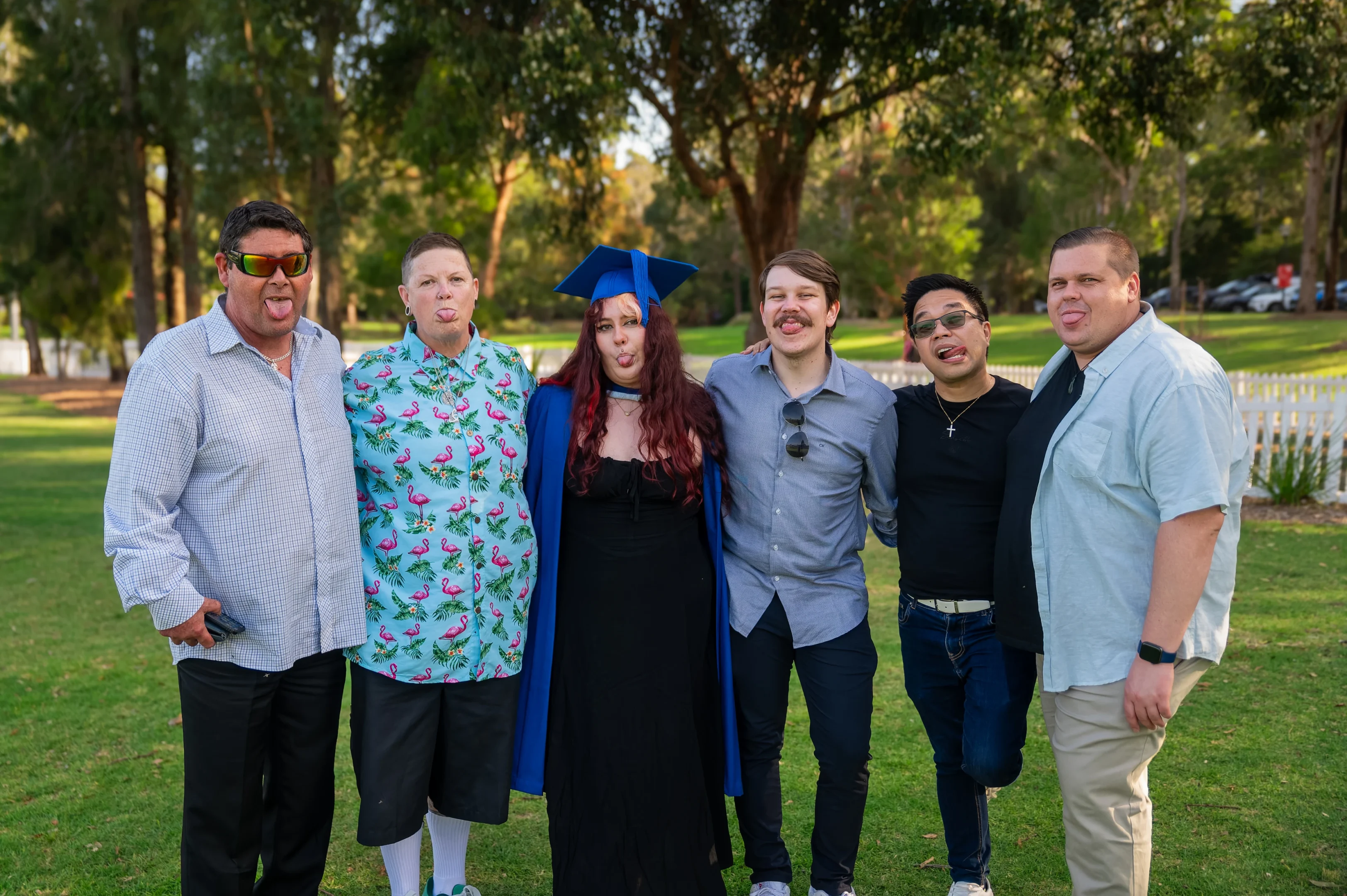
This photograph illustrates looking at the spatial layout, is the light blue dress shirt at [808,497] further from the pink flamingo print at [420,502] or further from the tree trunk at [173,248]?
the tree trunk at [173,248]

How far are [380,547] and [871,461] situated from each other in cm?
177

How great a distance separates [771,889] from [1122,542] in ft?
6.01

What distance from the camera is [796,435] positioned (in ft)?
11.9

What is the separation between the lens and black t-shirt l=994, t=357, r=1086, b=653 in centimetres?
310

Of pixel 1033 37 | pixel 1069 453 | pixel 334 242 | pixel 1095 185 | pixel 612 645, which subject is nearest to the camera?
pixel 1069 453

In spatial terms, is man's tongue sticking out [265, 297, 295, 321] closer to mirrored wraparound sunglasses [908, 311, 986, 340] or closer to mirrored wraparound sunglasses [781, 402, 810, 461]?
mirrored wraparound sunglasses [781, 402, 810, 461]

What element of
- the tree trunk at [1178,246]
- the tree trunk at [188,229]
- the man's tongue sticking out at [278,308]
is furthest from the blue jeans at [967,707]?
the tree trunk at [1178,246]

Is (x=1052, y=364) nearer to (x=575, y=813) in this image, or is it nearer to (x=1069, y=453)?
(x=1069, y=453)

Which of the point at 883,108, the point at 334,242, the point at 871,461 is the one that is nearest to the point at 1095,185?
the point at 883,108

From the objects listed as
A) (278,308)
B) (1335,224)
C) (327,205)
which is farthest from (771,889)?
(1335,224)

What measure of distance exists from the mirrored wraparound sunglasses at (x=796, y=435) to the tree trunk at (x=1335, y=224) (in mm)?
27185

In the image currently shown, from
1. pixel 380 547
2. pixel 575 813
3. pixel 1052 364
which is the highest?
pixel 1052 364

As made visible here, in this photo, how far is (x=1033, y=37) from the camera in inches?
458

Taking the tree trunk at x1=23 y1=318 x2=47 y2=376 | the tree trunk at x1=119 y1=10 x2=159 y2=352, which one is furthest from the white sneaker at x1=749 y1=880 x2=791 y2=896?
the tree trunk at x1=23 y1=318 x2=47 y2=376
